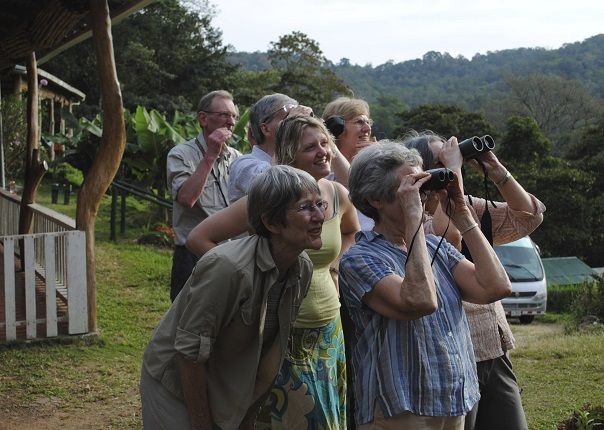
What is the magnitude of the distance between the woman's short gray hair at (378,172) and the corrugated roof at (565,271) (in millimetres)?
21837

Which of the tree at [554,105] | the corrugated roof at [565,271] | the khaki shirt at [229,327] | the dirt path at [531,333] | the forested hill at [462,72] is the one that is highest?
the forested hill at [462,72]

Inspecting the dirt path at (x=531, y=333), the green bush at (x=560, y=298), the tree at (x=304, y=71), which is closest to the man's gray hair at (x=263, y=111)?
the dirt path at (x=531, y=333)

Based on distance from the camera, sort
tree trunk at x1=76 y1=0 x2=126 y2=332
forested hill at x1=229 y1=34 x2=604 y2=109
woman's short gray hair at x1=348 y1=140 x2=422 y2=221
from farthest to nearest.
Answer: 1. forested hill at x1=229 y1=34 x2=604 y2=109
2. tree trunk at x1=76 y1=0 x2=126 y2=332
3. woman's short gray hair at x1=348 y1=140 x2=422 y2=221

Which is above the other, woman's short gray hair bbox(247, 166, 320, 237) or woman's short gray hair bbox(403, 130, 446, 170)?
woman's short gray hair bbox(403, 130, 446, 170)

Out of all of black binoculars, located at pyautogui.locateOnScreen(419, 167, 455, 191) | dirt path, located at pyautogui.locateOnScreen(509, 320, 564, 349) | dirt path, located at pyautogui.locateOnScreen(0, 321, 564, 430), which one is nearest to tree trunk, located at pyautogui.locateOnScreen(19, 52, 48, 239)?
dirt path, located at pyautogui.locateOnScreen(0, 321, 564, 430)

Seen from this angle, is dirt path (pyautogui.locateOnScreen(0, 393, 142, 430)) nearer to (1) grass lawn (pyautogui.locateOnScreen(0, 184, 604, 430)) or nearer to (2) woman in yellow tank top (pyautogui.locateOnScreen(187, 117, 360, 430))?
(1) grass lawn (pyautogui.locateOnScreen(0, 184, 604, 430))

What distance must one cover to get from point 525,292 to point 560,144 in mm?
34166

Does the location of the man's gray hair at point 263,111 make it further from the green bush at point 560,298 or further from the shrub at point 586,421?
the green bush at point 560,298

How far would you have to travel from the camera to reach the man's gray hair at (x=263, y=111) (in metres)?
3.97

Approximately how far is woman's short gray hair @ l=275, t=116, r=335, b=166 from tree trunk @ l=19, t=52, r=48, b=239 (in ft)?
24.2

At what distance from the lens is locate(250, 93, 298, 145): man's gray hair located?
3967 millimetres

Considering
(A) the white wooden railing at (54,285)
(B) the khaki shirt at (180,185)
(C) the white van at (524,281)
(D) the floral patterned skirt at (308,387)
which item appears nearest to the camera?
(D) the floral patterned skirt at (308,387)

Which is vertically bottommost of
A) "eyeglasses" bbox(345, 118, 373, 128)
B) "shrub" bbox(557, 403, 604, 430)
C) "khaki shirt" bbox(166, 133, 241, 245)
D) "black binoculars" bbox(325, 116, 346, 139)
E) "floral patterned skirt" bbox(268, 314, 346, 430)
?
"shrub" bbox(557, 403, 604, 430)

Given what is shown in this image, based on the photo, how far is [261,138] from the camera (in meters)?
4.03
